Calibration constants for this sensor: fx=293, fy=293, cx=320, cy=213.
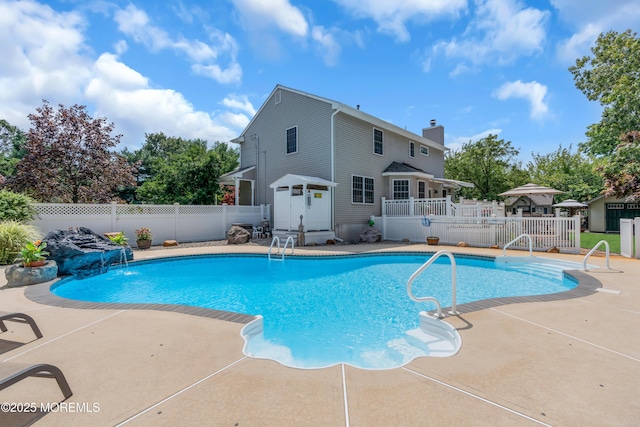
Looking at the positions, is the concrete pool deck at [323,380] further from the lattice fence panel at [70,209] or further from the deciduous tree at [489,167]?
the deciduous tree at [489,167]

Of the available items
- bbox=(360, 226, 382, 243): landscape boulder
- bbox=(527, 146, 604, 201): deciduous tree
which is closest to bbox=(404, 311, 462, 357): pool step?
bbox=(360, 226, 382, 243): landscape boulder

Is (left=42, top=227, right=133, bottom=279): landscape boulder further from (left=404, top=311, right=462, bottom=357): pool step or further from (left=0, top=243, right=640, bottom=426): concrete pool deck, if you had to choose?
(left=404, top=311, right=462, bottom=357): pool step

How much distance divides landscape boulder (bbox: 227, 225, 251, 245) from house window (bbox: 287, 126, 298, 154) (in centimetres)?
486

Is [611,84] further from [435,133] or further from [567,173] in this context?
[567,173]

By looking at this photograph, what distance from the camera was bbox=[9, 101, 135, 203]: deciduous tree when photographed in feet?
43.1

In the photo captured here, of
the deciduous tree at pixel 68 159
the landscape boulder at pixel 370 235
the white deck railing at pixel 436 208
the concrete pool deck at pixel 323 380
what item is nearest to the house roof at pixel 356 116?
the white deck railing at pixel 436 208

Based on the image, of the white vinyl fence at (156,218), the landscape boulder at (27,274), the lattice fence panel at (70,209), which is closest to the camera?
the landscape boulder at (27,274)

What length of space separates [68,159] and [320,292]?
47.1 ft

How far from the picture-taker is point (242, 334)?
11.0ft

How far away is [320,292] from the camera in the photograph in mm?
6574

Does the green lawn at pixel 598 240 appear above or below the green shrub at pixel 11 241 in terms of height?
below

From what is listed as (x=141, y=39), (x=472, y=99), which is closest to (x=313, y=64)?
(x=141, y=39)

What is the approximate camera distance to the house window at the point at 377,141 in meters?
15.6

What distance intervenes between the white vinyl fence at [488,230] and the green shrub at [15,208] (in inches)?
536
